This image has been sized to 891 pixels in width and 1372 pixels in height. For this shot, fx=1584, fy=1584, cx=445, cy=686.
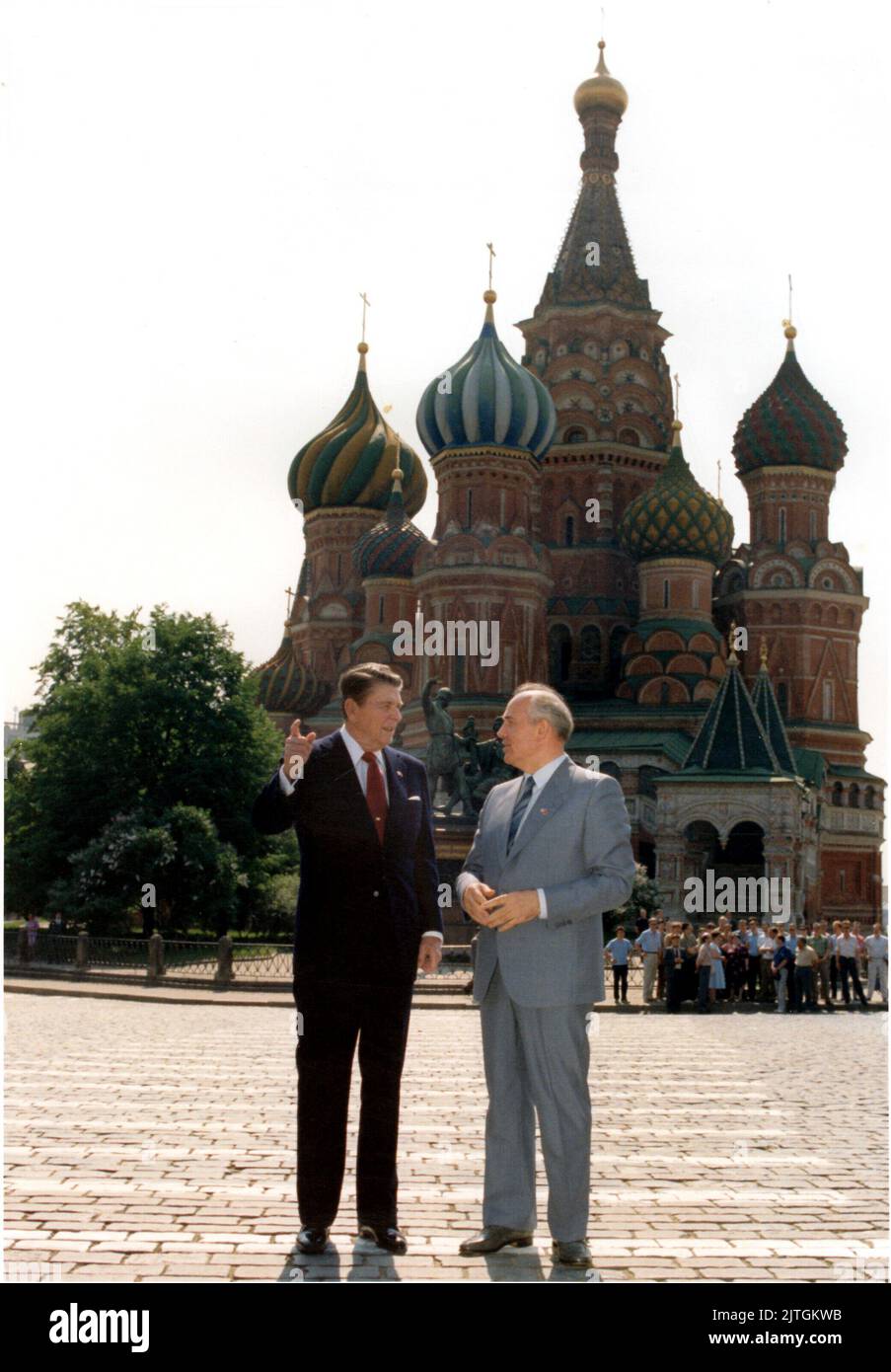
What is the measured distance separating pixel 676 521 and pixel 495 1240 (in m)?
48.1

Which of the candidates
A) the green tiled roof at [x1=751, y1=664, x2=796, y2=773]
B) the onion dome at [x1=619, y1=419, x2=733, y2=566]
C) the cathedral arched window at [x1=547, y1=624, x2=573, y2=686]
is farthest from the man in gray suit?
the cathedral arched window at [x1=547, y1=624, x2=573, y2=686]

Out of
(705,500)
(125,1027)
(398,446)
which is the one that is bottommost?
(125,1027)

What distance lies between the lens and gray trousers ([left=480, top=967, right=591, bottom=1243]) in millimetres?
5578

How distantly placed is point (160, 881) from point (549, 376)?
31.2 meters

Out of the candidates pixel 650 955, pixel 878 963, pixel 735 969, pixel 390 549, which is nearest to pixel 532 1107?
pixel 650 955

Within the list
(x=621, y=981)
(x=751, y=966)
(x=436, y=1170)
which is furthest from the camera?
(x=751, y=966)

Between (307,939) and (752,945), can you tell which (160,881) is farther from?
(307,939)

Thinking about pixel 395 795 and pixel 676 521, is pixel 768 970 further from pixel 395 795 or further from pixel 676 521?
pixel 676 521

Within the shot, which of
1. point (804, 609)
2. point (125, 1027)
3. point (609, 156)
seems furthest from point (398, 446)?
point (125, 1027)

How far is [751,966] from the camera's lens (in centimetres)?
2434

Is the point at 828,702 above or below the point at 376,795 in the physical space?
above

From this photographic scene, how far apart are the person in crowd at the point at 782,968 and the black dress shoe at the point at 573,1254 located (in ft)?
57.0

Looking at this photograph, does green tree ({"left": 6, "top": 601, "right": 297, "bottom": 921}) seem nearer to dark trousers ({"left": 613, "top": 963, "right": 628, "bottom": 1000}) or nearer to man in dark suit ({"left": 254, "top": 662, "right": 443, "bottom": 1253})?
dark trousers ({"left": 613, "top": 963, "right": 628, "bottom": 1000})
